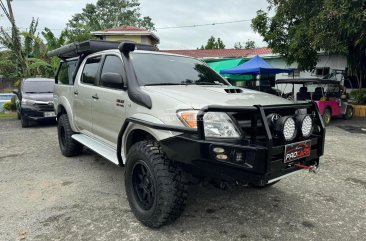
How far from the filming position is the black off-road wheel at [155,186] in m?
2.69

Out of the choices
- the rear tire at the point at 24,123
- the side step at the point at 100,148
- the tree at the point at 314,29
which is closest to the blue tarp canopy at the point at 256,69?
the tree at the point at 314,29

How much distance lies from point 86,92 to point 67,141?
4.48ft

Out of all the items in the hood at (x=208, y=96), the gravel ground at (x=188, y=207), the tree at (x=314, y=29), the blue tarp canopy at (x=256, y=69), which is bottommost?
the gravel ground at (x=188, y=207)

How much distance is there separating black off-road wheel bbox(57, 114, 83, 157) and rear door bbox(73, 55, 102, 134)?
1.35 ft

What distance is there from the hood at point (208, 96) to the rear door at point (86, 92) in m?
1.42

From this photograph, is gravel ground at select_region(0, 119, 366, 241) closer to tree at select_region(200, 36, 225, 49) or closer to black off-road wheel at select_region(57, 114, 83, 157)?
black off-road wheel at select_region(57, 114, 83, 157)

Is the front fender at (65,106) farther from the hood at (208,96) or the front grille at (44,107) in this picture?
the front grille at (44,107)

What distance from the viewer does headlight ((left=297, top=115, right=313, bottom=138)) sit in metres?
2.68

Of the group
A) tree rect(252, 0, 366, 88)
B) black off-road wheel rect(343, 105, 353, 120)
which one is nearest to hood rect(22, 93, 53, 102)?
tree rect(252, 0, 366, 88)

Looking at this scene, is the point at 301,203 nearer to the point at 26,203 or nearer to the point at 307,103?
the point at 307,103

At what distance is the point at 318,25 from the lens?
9.68 meters

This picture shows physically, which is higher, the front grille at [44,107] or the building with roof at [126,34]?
the building with roof at [126,34]

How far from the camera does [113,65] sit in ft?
12.8

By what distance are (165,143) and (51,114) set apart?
7.59 m
